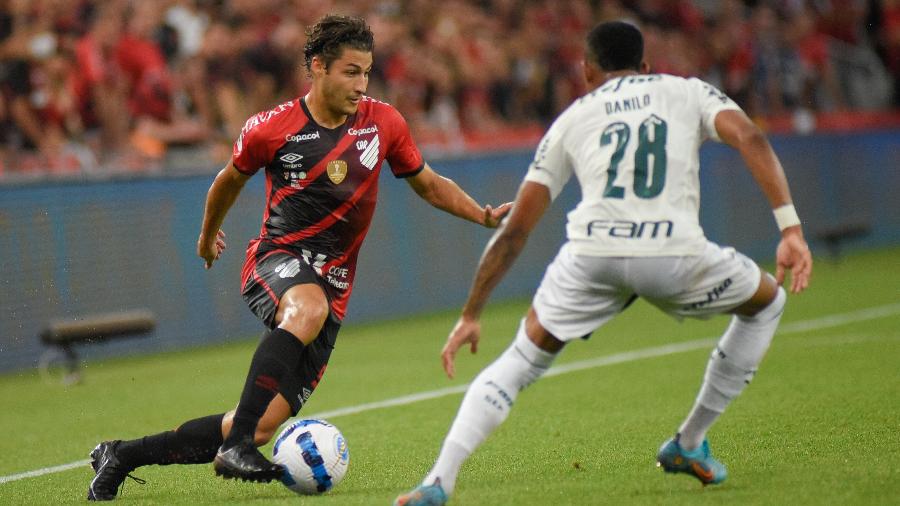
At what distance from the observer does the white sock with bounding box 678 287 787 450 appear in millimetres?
5688

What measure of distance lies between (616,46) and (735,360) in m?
1.40

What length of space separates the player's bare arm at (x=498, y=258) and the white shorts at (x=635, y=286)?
0.63 feet

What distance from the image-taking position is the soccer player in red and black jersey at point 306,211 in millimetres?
6363

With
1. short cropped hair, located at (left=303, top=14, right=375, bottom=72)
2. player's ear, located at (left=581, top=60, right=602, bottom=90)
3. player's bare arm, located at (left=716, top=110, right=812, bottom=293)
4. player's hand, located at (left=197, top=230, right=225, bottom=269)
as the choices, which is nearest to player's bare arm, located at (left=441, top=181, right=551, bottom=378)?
player's ear, located at (left=581, top=60, right=602, bottom=90)

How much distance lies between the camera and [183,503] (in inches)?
250

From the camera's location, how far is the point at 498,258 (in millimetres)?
5418

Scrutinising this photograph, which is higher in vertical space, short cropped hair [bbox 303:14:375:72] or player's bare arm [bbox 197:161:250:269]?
short cropped hair [bbox 303:14:375:72]

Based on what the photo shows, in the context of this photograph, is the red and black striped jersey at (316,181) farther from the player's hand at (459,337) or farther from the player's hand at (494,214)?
the player's hand at (459,337)

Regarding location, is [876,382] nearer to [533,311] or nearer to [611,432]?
[611,432]

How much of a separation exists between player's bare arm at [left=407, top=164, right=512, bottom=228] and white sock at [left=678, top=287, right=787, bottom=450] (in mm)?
1495

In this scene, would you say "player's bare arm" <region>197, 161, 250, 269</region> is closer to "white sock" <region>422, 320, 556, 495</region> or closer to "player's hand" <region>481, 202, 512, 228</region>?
"player's hand" <region>481, 202, 512, 228</region>

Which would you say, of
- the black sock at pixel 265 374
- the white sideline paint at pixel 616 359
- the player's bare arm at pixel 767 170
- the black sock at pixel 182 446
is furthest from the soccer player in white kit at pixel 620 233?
the white sideline paint at pixel 616 359

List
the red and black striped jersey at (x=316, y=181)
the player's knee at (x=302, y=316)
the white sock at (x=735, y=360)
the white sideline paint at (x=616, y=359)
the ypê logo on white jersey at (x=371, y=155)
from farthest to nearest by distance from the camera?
1. the white sideline paint at (x=616, y=359)
2. the ypê logo on white jersey at (x=371, y=155)
3. the red and black striped jersey at (x=316, y=181)
4. the player's knee at (x=302, y=316)
5. the white sock at (x=735, y=360)

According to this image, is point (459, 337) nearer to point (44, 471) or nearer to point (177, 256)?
point (44, 471)
